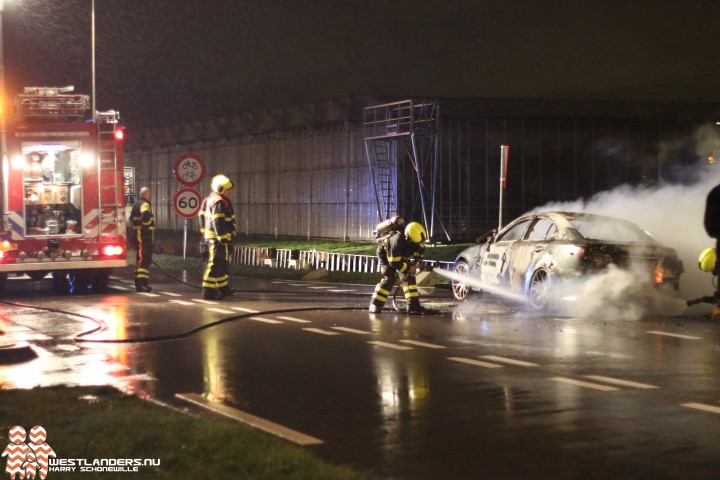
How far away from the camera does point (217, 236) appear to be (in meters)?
18.2

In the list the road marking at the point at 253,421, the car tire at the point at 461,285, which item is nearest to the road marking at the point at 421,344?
the road marking at the point at 253,421

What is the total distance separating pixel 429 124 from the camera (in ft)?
116

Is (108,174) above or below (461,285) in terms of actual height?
above

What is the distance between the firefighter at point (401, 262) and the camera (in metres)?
16.2

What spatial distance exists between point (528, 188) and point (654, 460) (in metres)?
34.8

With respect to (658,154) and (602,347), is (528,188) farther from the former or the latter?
(602,347)

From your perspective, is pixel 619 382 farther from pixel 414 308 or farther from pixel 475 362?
pixel 414 308

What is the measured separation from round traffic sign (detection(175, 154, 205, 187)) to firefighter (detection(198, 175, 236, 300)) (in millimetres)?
3761

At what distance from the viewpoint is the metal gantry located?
119ft

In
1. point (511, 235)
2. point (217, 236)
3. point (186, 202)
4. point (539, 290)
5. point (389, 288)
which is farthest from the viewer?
Answer: point (186, 202)

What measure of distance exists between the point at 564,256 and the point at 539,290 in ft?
2.79

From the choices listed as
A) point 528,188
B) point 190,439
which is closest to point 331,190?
point 528,188

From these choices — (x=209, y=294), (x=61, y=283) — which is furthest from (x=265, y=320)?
(x=61, y=283)

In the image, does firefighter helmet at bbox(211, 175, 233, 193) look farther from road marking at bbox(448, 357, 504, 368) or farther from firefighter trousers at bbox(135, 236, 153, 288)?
road marking at bbox(448, 357, 504, 368)
